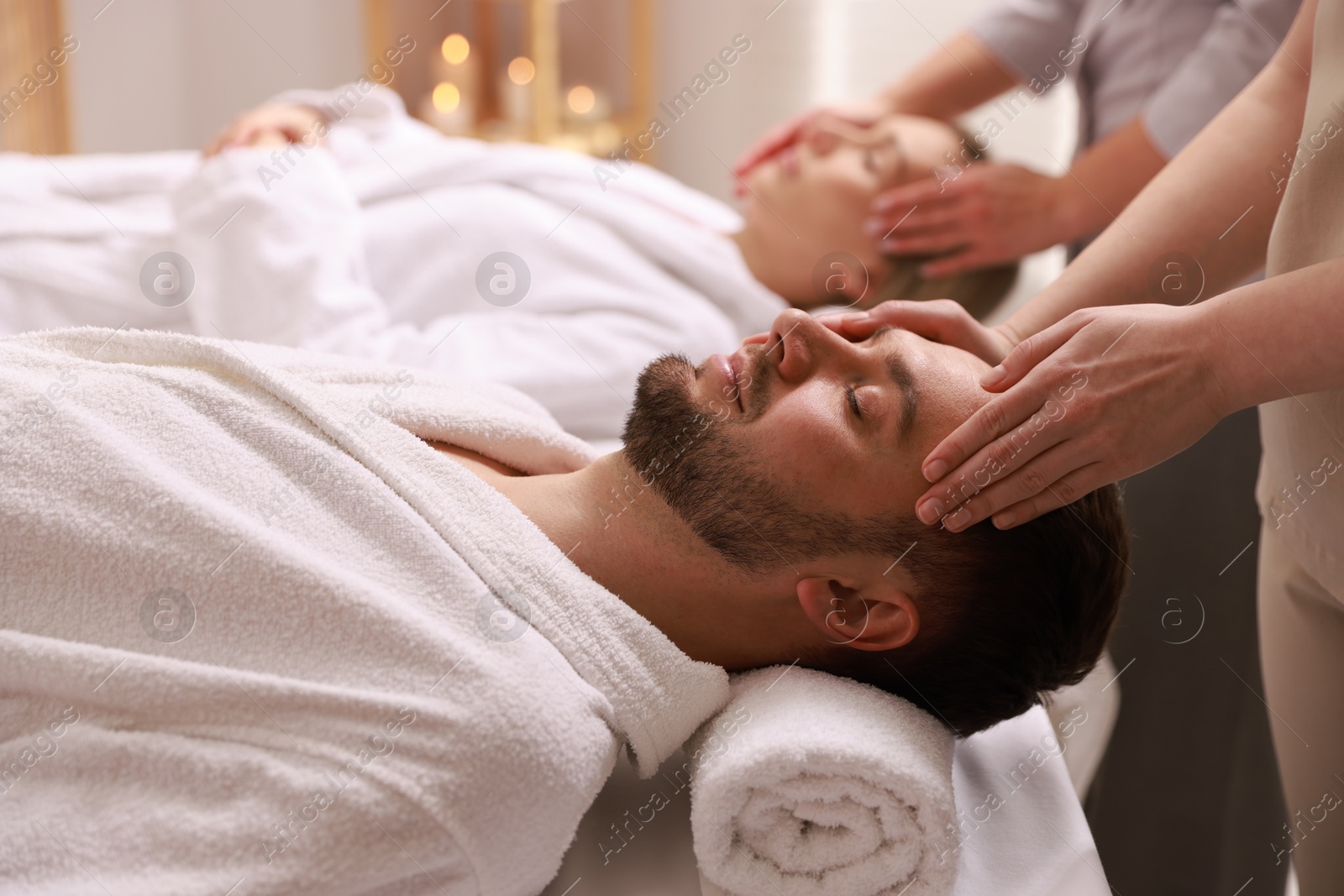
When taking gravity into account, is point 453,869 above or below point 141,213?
below

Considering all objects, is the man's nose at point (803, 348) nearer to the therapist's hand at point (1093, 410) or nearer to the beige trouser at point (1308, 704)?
the therapist's hand at point (1093, 410)

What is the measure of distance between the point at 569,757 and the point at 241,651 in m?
0.28

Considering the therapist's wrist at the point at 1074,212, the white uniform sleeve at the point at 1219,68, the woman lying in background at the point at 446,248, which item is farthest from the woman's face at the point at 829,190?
the white uniform sleeve at the point at 1219,68

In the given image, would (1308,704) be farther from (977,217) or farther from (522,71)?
(522,71)

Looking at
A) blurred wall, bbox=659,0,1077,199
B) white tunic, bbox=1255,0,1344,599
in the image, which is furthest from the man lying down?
blurred wall, bbox=659,0,1077,199

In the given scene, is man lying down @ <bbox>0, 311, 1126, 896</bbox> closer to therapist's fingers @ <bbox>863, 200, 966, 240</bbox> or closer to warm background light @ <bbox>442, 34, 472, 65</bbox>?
therapist's fingers @ <bbox>863, 200, 966, 240</bbox>

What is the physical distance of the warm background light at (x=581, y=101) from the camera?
137 inches

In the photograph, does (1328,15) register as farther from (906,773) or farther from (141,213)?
(141,213)

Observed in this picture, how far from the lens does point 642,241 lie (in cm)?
199

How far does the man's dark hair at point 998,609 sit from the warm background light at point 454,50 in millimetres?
2911

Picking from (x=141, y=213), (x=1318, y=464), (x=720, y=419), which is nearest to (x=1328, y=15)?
(x=1318, y=464)

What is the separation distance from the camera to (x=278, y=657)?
85 centimetres

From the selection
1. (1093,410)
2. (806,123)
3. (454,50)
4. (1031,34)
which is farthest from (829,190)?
(454,50)

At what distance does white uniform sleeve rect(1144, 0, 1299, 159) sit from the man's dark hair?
0.80m
